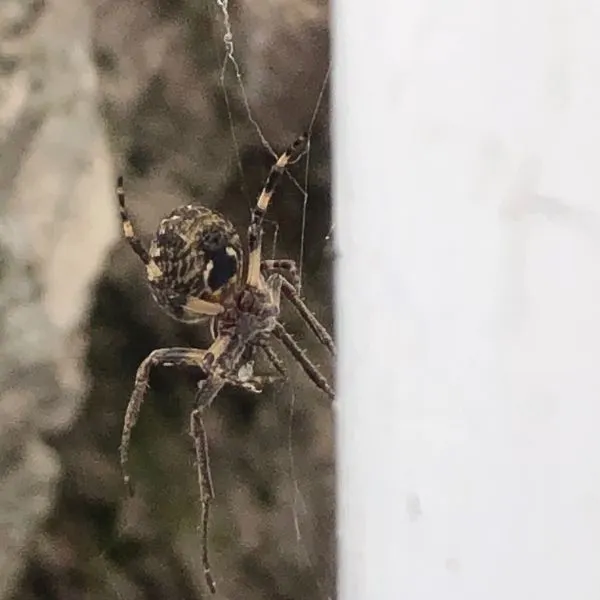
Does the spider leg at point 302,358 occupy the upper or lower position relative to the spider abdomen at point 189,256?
lower

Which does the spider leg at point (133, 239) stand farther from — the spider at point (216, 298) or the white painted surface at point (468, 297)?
the white painted surface at point (468, 297)

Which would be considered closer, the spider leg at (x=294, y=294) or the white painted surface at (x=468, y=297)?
the white painted surface at (x=468, y=297)

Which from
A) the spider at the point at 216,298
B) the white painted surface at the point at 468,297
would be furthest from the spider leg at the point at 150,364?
the white painted surface at the point at 468,297

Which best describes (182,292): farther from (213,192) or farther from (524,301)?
(524,301)

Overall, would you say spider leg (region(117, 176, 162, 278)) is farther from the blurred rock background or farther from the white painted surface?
the white painted surface

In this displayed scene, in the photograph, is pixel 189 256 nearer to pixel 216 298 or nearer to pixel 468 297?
pixel 216 298

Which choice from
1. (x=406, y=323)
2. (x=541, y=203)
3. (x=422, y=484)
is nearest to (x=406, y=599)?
(x=422, y=484)
